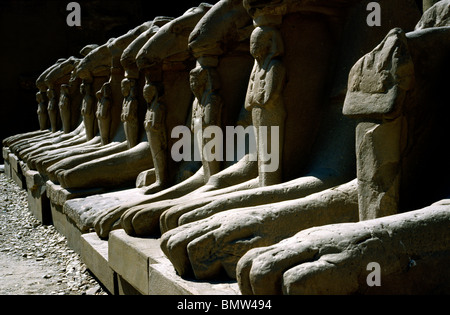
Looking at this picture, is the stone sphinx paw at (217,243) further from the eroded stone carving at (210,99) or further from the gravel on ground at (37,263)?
the gravel on ground at (37,263)

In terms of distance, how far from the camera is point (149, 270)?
8.14 feet

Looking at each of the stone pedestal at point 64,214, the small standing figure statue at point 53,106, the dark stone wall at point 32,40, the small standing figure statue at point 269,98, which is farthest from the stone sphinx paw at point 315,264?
the dark stone wall at point 32,40

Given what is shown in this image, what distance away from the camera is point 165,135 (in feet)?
14.3

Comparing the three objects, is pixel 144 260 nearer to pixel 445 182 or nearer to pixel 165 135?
pixel 445 182

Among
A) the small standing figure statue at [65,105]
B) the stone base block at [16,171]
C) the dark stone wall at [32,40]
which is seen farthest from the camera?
the dark stone wall at [32,40]

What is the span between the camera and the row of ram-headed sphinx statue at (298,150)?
1.74 metres

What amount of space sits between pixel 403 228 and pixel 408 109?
19.9 inches

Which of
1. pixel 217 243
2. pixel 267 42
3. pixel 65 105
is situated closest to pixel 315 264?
pixel 217 243

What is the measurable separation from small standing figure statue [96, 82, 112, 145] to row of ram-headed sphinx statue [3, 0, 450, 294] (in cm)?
88

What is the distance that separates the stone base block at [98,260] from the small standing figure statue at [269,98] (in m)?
1.03

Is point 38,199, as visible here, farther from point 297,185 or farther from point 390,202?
point 390,202

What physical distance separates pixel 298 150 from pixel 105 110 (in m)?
3.42

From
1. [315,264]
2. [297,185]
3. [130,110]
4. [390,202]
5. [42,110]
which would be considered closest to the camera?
[315,264]

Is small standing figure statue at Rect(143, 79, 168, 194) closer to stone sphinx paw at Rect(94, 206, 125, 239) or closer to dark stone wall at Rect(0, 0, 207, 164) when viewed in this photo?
stone sphinx paw at Rect(94, 206, 125, 239)
